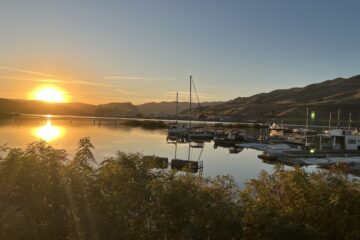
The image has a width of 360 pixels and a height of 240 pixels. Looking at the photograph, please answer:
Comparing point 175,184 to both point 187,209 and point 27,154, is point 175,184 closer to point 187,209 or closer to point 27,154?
point 187,209

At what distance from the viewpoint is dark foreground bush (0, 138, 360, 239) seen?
33.5ft

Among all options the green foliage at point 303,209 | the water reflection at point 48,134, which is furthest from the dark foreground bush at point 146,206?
the water reflection at point 48,134

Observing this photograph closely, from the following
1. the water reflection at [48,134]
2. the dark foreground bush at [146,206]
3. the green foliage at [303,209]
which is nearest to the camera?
the dark foreground bush at [146,206]

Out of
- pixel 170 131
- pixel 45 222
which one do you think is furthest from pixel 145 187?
pixel 170 131

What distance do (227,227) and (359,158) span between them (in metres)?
60.5

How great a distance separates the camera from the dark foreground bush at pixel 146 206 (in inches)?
402

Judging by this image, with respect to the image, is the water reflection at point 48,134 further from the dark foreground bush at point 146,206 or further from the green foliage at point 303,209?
the green foliage at point 303,209

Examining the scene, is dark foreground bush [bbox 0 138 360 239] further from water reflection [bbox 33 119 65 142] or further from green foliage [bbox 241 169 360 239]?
water reflection [bbox 33 119 65 142]

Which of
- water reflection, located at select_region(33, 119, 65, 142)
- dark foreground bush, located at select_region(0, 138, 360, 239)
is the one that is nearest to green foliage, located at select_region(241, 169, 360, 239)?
dark foreground bush, located at select_region(0, 138, 360, 239)

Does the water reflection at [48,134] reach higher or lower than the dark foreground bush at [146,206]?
lower

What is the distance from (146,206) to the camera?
11531 mm

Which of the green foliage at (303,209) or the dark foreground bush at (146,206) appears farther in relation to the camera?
the green foliage at (303,209)

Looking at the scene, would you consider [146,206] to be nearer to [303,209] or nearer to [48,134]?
[303,209]

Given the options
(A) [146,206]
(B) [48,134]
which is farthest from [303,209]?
(B) [48,134]
